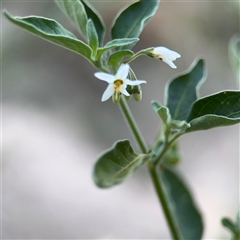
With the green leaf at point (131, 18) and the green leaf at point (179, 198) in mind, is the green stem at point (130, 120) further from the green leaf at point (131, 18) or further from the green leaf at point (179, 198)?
the green leaf at point (179, 198)

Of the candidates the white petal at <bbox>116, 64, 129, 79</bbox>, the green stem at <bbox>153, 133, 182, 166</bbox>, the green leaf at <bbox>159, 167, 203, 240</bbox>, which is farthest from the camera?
the green leaf at <bbox>159, 167, 203, 240</bbox>

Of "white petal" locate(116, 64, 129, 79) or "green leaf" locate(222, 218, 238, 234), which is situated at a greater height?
"white petal" locate(116, 64, 129, 79)

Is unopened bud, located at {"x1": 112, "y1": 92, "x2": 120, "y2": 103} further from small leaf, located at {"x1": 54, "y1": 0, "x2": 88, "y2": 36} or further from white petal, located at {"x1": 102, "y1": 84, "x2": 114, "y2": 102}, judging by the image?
small leaf, located at {"x1": 54, "y1": 0, "x2": 88, "y2": 36}

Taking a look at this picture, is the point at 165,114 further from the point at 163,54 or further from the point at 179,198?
the point at 179,198

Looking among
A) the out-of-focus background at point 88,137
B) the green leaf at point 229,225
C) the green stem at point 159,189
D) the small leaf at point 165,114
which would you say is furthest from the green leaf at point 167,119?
the out-of-focus background at point 88,137

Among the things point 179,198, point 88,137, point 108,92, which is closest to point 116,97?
point 108,92

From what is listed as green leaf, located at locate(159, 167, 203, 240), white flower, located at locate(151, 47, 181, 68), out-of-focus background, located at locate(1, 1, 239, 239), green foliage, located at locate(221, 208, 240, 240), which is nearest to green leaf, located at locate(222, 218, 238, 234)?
green foliage, located at locate(221, 208, 240, 240)
